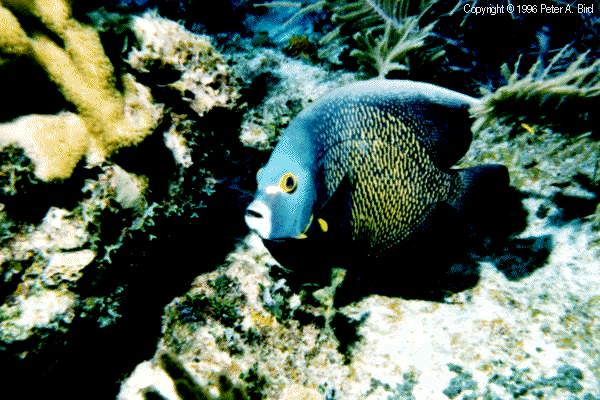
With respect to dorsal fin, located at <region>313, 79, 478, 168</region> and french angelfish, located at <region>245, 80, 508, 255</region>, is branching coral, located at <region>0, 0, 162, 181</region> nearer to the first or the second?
french angelfish, located at <region>245, 80, 508, 255</region>

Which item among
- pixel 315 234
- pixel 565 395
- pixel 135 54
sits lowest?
pixel 565 395

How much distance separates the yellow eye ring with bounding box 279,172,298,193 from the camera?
5.56ft

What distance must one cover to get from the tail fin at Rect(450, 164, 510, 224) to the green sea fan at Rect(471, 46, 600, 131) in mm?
312

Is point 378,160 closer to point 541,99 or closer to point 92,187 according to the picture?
point 541,99

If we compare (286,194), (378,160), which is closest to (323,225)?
(286,194)

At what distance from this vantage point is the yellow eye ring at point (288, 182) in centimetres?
169

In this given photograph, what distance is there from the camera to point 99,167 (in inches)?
83.0

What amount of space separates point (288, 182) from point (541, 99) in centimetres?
161

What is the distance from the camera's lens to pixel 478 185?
1.97m

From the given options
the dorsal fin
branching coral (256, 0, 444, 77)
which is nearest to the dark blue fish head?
the dorsal fin

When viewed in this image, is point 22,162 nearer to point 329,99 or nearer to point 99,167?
point 99,167

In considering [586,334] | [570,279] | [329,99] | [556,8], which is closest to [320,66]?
[556,8]

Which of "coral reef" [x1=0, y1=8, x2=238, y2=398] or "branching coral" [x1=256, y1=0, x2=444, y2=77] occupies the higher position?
"branching coral" [x1=256, y1=0, x2=444, y2=77]

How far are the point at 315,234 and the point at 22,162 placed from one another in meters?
1.60
